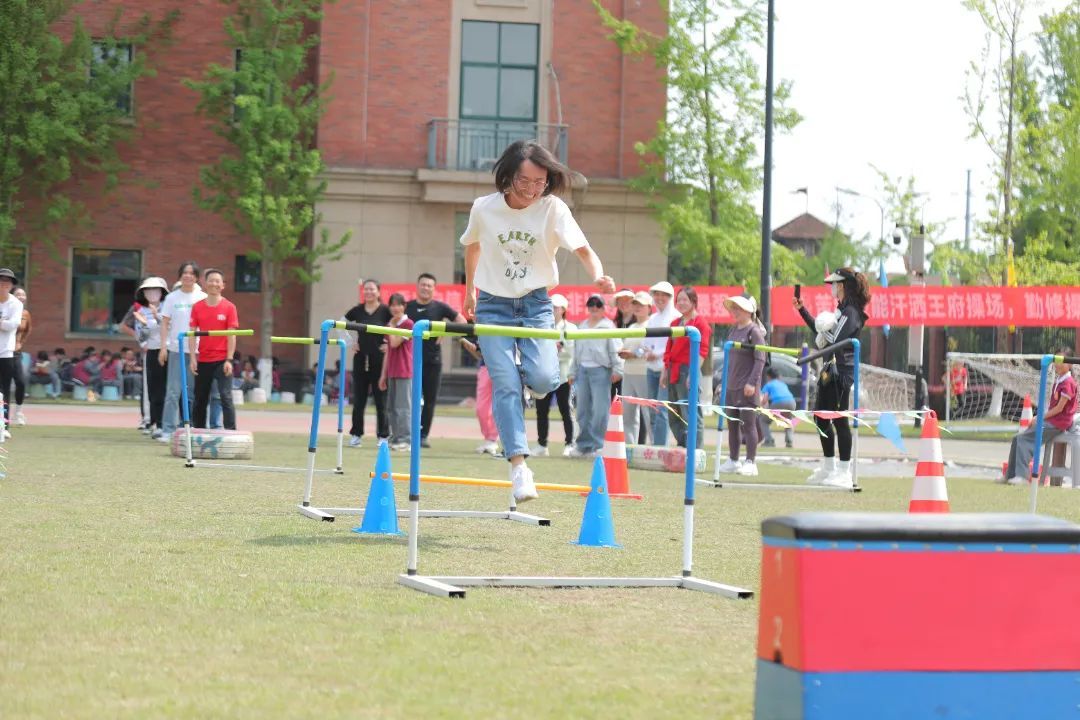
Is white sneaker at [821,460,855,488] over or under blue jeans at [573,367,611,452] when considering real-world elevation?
under

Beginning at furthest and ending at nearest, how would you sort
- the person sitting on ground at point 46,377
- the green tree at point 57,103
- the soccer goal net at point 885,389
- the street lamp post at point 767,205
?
1. the green tree at point 57,103
2. the person sitting on ground at point 46,377
3. the soccer goal net at point 885,389
4. the street lamp post at point 767,205

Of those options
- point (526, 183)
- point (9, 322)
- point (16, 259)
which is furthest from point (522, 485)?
point (16, 259)

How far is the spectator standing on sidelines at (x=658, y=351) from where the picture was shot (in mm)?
16109

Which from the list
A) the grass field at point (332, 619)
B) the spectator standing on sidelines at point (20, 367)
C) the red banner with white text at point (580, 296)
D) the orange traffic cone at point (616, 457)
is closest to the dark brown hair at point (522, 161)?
the grass field at point (332, 619)

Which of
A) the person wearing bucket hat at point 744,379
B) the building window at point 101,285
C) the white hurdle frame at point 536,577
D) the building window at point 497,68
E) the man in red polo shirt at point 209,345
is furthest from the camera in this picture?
the building window at point 101,285

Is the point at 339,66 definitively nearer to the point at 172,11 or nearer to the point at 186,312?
the point at 172,11

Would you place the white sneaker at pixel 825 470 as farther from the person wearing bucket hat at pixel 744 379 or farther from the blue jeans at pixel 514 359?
the blue jeans at pixel 514 359

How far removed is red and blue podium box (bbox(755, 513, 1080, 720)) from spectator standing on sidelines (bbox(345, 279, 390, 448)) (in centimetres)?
1352

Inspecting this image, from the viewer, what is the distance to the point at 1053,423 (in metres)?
15.8

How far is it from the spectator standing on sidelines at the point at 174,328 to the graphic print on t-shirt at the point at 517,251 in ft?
29.4

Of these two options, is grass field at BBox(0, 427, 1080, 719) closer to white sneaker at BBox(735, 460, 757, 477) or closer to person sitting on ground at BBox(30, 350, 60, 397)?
white sneaker at BBox(735, 460, 757, 477)

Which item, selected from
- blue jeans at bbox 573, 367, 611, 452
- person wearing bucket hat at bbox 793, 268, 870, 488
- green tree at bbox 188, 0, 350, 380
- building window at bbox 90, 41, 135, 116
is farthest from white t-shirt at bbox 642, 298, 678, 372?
building window at bbox 90, 41, 135, 116

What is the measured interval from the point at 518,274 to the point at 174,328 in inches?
368

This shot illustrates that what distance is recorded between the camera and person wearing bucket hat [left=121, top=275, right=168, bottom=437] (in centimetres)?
1750
